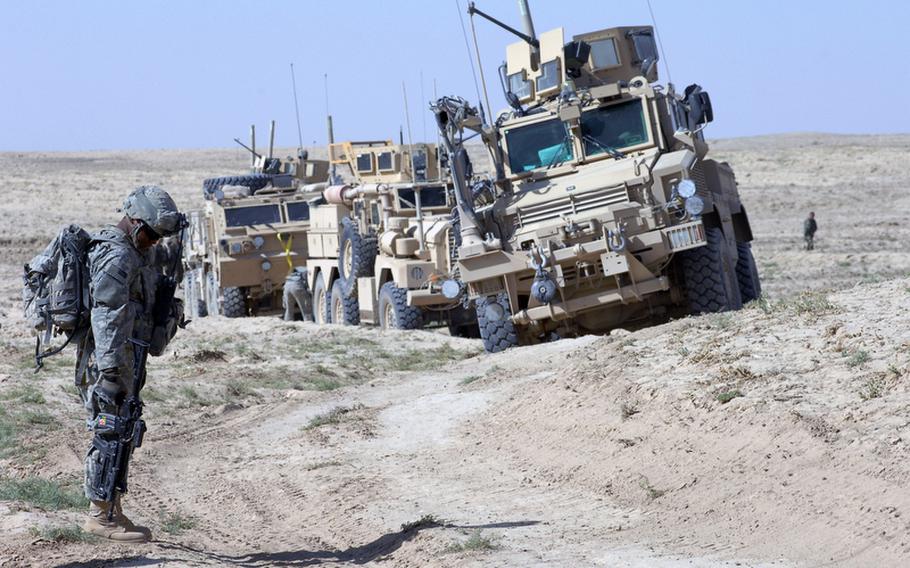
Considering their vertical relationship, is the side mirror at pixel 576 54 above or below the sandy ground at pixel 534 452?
above

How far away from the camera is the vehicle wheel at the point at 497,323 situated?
1404 centimetres

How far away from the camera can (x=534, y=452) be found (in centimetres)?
898

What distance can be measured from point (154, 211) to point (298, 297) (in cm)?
1551

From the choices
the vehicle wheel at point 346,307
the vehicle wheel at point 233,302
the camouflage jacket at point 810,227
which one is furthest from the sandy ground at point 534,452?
the camouflage jacket at point 810,227

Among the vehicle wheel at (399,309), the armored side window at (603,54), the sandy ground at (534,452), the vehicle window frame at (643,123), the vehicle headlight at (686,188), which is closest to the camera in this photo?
the sandy ground at (534,452)

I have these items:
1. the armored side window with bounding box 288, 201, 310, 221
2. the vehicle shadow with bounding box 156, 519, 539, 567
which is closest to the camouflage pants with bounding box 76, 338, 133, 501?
the vehicle shadow with bounding box 156, 519, 539, 567

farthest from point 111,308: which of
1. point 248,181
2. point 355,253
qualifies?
point 248,181

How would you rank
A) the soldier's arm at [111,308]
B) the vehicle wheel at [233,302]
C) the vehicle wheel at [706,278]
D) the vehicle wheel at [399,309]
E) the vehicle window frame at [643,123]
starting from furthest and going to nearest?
1. the vehicle wheel at [233,302]
2. the vehicle wheel at [399,309]
3. the vehicle window frame at [643,123]
4. the vehicle wheel at [706,278]
5. the soldier's arm at [111,308]

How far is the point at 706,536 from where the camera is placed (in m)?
6.36

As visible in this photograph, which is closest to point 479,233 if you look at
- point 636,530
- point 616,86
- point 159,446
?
point 616,86

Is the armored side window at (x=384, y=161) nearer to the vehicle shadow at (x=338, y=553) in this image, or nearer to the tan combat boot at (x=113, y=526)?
the vehicle shadow at (x=338, y=553)

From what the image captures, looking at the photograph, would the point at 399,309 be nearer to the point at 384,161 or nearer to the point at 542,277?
the point at 542,277

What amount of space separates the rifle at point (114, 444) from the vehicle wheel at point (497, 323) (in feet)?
24.6

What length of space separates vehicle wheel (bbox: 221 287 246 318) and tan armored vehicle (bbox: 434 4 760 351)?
9.42 m
